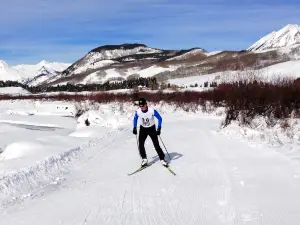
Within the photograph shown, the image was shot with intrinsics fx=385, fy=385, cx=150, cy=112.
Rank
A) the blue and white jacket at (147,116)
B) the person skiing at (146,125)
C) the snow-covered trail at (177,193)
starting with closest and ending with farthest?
the snow-covered trail at (177,193)
the person skiing at (146,125)
the blue and white jacket at (147,116)

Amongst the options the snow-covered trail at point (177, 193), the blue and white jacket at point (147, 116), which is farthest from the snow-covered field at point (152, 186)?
the blue and white jacket at point (147, 116)

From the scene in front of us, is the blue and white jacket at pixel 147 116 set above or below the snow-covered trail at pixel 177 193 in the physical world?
above

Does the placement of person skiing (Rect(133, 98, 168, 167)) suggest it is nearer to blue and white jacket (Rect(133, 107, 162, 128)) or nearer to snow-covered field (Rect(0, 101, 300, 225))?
blue and white jacket (Rect(133, 107, 162, 128))

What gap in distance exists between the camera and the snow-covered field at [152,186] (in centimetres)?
605

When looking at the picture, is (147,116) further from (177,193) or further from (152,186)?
(177,193)

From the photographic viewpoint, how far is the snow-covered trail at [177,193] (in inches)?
235

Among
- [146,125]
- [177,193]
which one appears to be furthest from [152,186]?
[146,125]

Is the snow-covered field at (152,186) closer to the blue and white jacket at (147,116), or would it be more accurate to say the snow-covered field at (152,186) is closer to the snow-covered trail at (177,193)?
the snow-covered trail at (177,193)

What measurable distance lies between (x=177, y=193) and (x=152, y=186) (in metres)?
0.73

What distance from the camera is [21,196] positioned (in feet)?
23.7

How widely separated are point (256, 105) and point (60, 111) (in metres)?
32.4

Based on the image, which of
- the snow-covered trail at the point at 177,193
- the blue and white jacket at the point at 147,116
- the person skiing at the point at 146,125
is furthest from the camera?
the blue and white jacket at the point at 147,116

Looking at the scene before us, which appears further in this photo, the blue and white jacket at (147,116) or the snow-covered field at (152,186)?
the blue and white jacket at (147,116)

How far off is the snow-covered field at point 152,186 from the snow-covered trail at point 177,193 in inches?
0.6
